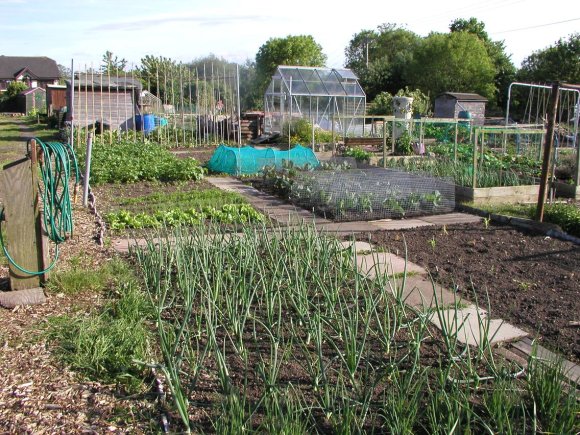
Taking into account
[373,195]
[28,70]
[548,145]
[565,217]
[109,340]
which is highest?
[28,70]

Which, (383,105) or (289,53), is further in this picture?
(289,53)

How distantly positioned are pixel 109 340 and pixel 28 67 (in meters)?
76.6

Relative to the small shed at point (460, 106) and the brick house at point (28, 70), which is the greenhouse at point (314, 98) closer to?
the small shed at point (460, 106)

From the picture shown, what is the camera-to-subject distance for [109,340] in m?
3.72

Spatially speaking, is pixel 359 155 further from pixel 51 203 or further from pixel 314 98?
pixel 51 203

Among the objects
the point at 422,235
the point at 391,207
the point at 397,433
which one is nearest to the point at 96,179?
the point at 391,207

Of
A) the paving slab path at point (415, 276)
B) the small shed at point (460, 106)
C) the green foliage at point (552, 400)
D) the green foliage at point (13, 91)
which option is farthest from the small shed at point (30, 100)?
the green foliage at point (552, 400)

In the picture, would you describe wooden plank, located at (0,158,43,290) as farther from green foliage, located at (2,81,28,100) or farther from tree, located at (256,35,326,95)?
green foliage, located at (2,81,28,100)

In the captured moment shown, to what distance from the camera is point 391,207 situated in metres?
8.59

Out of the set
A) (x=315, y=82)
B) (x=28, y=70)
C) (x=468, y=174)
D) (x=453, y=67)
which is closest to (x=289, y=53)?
(x=453, y=67)

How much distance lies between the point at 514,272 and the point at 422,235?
1695 millimetres

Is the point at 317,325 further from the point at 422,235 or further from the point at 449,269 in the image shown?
the point at 422,235

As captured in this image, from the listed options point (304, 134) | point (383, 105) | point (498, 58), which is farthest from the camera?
point (498, 58)

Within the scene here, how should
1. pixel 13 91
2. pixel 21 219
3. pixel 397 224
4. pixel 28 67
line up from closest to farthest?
pixel 21 219, pixel 397 224, pixel 13 91, pixel 28 67
